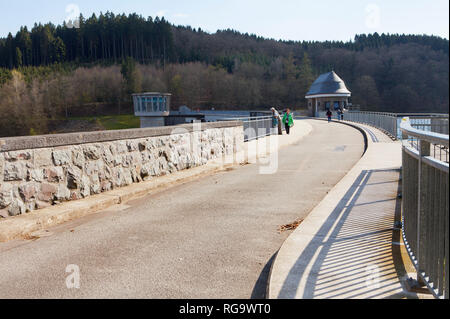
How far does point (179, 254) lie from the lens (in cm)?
491

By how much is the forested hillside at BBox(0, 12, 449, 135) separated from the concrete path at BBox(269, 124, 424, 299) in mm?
97028

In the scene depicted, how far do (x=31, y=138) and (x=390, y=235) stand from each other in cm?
542

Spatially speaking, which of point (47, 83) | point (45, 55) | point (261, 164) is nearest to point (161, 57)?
point (45, 55)

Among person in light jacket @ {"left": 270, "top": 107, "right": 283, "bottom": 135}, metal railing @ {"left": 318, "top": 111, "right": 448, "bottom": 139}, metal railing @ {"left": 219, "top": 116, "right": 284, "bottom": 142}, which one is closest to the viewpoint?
metal railing @ {"left": 318, "top": 111, "right": 448, "bottom": 139}

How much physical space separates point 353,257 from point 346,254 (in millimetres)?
117

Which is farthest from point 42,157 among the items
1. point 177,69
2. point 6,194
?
point 177,69

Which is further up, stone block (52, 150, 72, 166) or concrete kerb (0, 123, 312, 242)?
stone block (52, 150, 72, 166)

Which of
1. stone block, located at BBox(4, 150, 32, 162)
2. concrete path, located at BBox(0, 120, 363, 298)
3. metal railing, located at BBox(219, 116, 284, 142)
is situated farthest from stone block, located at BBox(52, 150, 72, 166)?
metal railing, located at BBox(219, 116, 284, 142)

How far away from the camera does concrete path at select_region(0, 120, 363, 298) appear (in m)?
3.98

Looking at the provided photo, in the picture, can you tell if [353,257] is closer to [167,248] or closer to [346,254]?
[346,254]

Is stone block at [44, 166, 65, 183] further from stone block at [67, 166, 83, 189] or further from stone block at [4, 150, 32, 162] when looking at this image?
stone block at [4, 150, 32, 162]

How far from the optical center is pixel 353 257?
4242mm

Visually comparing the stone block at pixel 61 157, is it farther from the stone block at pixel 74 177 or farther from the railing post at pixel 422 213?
the railing post at pixel 422 213

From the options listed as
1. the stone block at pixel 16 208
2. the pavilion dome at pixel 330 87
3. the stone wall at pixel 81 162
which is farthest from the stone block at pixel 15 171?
the pavilion dome at pixel 330 87
